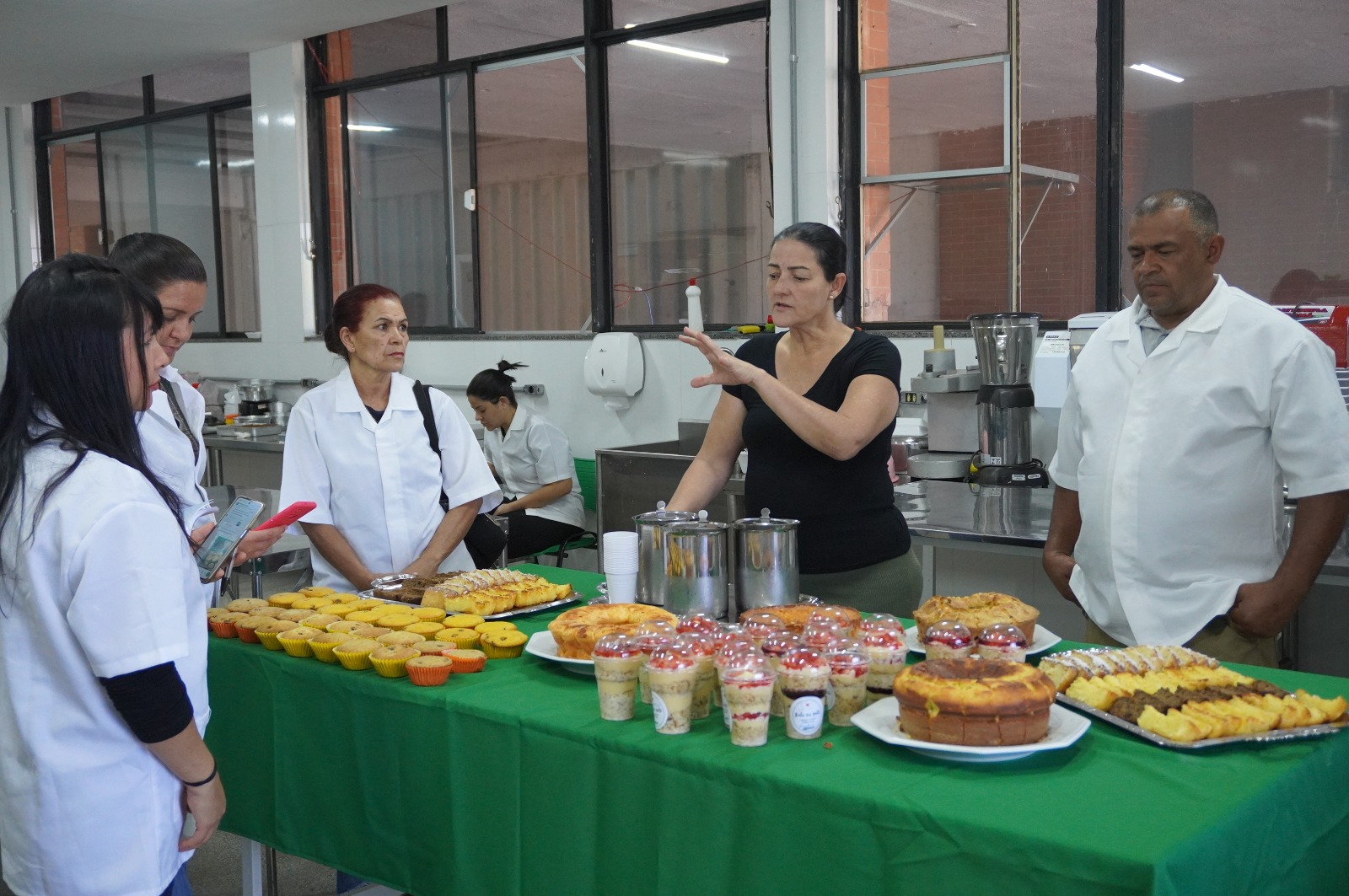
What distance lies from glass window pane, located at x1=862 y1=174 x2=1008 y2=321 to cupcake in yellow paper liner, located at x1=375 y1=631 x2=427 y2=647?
323 centimetres

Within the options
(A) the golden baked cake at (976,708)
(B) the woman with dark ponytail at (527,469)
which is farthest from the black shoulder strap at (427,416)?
(B) the woman with dark ponytail at (527,469)

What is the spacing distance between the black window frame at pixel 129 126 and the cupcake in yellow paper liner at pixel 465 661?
590 centimetres

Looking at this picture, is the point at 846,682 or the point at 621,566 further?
the point at 621,566

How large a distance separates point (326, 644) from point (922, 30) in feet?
12.5

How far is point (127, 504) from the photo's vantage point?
1.50m

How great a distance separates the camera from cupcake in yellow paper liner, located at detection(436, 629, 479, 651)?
2090 mm

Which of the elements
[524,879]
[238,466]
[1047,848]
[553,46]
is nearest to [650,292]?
[553,46]

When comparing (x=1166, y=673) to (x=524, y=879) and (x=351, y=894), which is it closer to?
(x=524, y=879)

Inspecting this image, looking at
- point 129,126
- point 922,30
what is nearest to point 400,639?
point 922,30

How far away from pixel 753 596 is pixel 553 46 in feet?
14.4

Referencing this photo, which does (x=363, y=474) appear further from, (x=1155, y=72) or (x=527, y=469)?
(x=1155, y=72)

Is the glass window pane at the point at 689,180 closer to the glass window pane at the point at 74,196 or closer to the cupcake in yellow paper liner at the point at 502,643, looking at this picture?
the cupcake in yellow paper liner at the point at 502,643

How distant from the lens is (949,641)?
1.76 meters

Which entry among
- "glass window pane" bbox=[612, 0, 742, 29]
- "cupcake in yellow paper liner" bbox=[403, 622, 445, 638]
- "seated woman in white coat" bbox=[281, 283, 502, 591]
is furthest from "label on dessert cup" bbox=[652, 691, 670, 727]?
"glass window pane" bbox=[612, 0, 742, 29]
